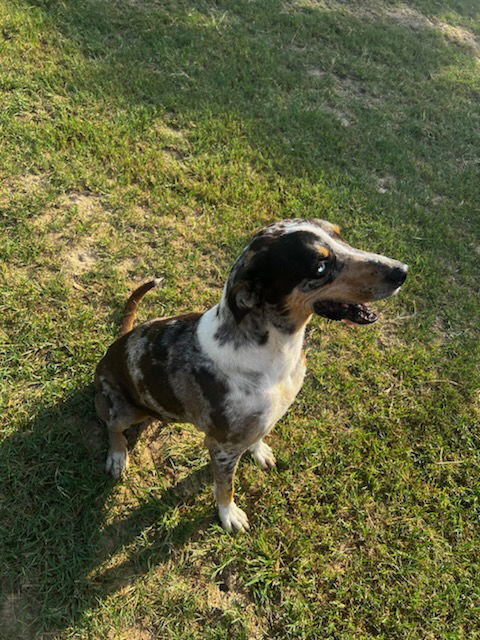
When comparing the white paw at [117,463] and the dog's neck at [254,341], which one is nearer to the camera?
the dog's neck at [254,341]

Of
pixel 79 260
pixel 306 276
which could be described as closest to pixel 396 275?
pixel 306 276

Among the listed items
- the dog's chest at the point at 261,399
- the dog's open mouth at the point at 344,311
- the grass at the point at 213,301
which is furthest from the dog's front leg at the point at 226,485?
the dog's open mouth at the point at 344,311

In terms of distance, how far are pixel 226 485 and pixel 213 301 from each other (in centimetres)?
213

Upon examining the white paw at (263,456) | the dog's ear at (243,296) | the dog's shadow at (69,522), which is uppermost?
the dog's ear at (243,296)

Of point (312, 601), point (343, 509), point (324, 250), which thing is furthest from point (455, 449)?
point (324, 250)

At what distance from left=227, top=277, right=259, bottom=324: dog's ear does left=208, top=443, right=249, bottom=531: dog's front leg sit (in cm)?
103

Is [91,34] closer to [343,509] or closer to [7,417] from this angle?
[7,417]

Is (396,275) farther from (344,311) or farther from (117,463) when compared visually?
(117,463)

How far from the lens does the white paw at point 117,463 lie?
148 inches

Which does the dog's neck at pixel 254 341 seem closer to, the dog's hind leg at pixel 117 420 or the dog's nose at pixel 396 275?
the dog's nose at pixel 396 275

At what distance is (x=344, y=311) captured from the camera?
2910 millimetres

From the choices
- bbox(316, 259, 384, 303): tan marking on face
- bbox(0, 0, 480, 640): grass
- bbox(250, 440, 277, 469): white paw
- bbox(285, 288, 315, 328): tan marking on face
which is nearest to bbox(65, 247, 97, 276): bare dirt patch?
bbox(0, 0, 480, 640): grass

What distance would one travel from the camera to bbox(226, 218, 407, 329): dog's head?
8.57 ft

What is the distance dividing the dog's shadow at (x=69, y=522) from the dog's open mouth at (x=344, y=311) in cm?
190
